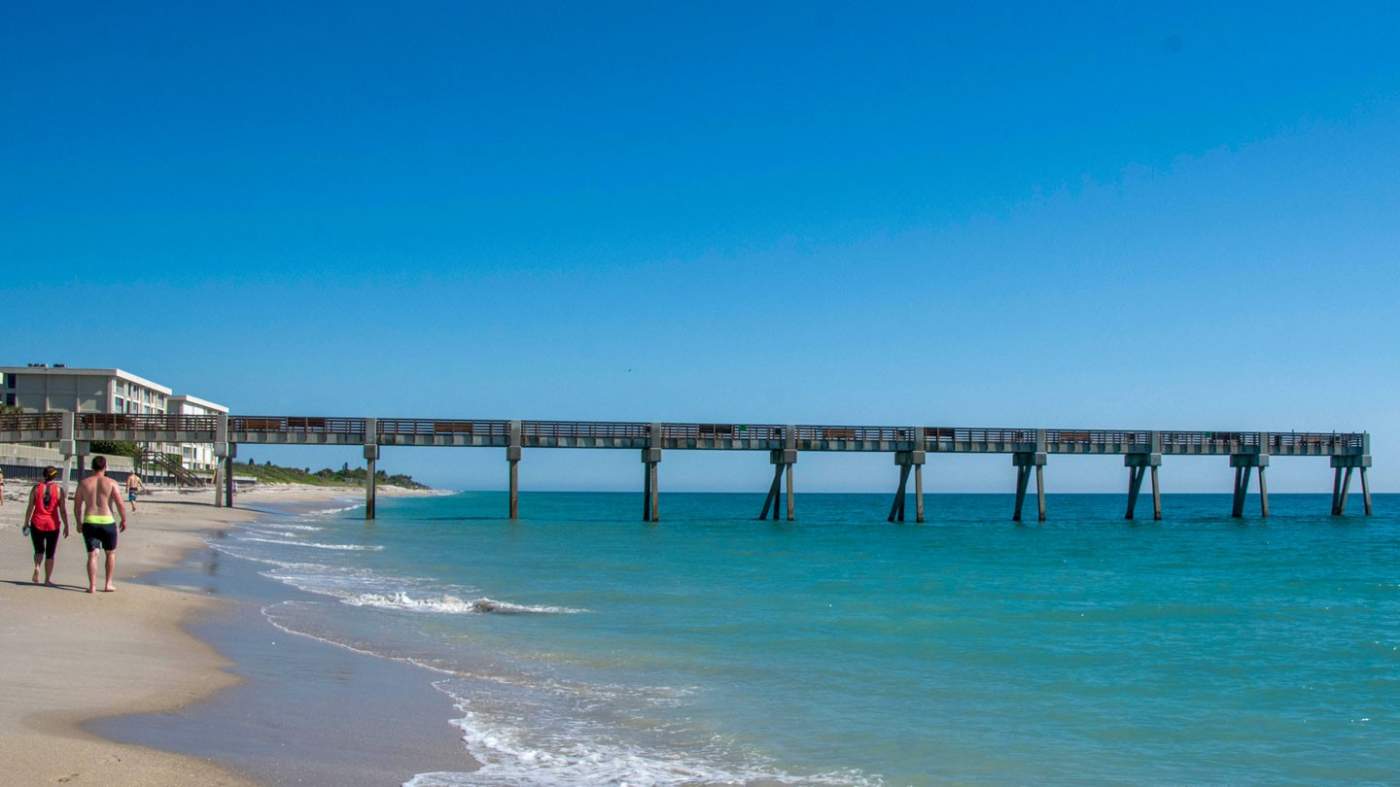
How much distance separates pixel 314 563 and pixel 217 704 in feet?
56.1

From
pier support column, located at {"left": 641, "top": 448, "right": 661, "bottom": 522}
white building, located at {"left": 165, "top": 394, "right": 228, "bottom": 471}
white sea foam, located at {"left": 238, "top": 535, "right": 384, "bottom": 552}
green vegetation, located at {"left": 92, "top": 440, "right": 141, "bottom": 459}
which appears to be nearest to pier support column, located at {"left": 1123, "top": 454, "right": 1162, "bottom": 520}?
pier support column, located at {"left": 641, "top": 448, "right": 661, "bottom": 522}

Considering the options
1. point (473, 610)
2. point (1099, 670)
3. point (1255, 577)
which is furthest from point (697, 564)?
point (1099, 670)

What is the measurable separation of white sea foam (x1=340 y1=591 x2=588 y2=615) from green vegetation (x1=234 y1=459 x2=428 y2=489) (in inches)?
3187

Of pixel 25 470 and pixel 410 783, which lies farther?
pixel 25 470

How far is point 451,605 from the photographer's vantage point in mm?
17188

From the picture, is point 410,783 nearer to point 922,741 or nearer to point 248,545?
point 922,741

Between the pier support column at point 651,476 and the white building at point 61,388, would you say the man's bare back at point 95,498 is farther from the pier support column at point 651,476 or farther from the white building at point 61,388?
the white building at point 61,388

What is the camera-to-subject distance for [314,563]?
24.6m

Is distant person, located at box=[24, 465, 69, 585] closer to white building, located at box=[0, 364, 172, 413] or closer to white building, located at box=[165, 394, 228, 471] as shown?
white building, located at box=[0, 364, 172, 413]

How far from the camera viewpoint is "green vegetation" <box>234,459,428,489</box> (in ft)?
375

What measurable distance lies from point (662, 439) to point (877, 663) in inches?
1431

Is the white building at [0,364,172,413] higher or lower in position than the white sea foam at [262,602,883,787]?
higher

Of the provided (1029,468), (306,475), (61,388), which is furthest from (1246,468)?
(306,475)

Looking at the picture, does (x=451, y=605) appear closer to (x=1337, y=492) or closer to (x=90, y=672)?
(x=90, y=672)
